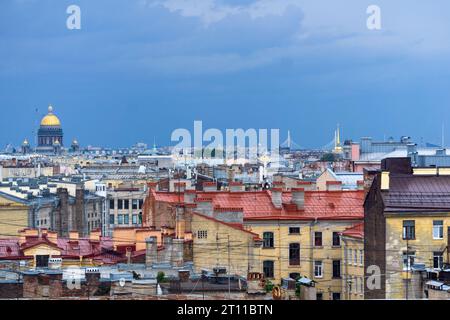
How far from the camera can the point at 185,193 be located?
22.5m

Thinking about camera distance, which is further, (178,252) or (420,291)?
(178,252)

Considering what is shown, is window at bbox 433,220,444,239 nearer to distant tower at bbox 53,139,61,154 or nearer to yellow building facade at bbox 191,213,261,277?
yellow building facade at bbox 191,213,261,277

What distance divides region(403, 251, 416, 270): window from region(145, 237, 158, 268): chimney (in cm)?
305

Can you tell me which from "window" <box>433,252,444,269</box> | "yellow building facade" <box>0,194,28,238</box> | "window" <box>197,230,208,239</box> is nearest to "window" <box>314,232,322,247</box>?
"window" <box>197,230,208,239</box>

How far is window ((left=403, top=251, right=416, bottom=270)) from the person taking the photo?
14686 millimetres

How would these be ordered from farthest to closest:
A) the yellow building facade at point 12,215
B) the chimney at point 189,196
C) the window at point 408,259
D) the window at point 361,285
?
the yellow building facade at point 12,215 → the chimney at point 189,196 → the window at point 361,285 → the window at point 408,259

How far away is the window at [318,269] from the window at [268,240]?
634 mm

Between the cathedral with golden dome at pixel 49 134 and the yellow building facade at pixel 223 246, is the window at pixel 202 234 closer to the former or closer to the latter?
the yellow building facade at pixel 223 246

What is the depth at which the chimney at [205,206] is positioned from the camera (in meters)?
19.1

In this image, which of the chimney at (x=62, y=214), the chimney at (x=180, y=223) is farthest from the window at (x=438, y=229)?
the chimney at (x=62, y=214)

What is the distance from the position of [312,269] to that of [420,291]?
5.52 m

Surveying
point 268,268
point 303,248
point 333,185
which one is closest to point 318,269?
point 303,248
